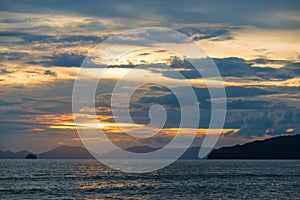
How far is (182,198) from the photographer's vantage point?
86625mm

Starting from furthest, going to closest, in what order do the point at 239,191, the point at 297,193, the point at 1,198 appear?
the point at 239,191
the point at 297,193
the point at 1,198

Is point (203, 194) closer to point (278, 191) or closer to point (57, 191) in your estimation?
point (278, 191)

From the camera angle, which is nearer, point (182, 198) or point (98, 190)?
point (182, 198)

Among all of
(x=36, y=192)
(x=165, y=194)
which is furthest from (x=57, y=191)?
(x=165, y=194)

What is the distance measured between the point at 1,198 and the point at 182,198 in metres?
30.3

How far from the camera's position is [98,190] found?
4058 inches

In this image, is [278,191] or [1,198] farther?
[278,191]

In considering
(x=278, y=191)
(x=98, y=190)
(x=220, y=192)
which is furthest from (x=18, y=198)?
(x=278, y=191)

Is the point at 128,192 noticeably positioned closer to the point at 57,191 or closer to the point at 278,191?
the point at 57,191

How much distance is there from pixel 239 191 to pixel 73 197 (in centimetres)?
3280

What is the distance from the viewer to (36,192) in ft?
316

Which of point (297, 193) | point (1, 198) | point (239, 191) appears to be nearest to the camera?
point (1, 198)

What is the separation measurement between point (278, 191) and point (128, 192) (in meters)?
29.0

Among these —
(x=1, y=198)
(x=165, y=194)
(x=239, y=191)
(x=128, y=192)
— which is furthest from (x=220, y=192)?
(x=1, y=198)
